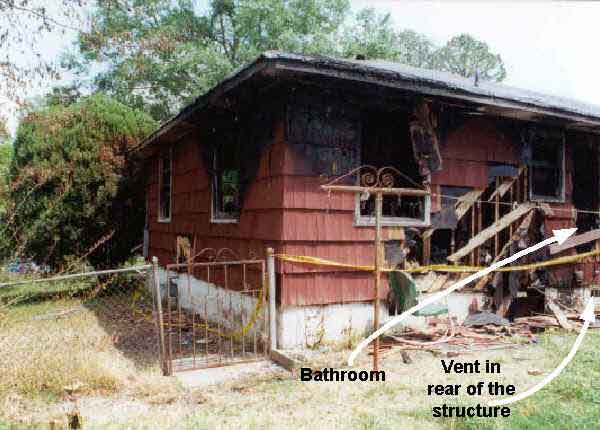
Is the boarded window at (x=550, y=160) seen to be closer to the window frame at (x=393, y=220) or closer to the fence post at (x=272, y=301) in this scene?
the window frame at (x=393, y=220)

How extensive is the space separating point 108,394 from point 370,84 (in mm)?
4890

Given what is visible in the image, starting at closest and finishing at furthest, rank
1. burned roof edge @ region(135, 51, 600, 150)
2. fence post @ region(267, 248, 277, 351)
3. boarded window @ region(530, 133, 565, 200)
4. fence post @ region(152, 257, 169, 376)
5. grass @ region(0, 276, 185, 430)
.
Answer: grass @ region(0, 276, 185, 430) → fence post @ region(152, 257, 169, 376) → burned roof edge @ region(135, 51, 600, 150) → fence post @ region(267, 248, 277, 351) → boarded window @ region(530, 133, 565, 200)

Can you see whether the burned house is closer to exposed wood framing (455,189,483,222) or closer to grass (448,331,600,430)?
exposed wood framing (455,189,483,222)

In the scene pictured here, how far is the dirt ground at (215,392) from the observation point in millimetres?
4219

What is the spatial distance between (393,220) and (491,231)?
185cm

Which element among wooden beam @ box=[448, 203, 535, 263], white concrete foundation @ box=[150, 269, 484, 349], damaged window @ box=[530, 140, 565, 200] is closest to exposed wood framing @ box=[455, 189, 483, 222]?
wooden beam @ box=[448, 203, 535, 263]

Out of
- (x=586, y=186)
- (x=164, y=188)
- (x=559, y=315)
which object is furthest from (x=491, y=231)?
(x=164, y=188)

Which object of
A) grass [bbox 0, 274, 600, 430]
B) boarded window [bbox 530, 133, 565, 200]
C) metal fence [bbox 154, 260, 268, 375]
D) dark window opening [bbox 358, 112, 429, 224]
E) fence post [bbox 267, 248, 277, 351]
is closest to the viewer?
grass [bbox 0, 274, 600, 430]

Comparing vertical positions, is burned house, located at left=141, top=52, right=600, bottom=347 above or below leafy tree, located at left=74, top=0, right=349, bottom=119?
below

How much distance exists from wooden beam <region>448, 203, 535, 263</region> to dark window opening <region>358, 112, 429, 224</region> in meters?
0.94

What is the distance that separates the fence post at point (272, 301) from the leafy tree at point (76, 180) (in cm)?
760

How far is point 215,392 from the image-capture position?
16.5 feet

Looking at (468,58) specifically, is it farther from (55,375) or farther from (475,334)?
(55,375)

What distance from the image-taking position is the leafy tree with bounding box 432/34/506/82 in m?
39.2
